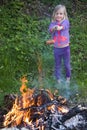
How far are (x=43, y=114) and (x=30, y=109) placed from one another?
228 mm

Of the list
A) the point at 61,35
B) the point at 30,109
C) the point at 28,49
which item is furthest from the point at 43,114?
the point at 28,49

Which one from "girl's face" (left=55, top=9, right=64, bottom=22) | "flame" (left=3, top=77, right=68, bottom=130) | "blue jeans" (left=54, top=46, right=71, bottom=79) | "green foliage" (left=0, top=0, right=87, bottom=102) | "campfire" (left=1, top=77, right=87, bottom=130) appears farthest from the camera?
"green foliage" (left=0, top=0, right=87, bottom=102)

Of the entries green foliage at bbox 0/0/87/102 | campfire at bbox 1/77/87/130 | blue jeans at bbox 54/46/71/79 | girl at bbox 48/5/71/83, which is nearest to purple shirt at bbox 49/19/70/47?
girl at bbox 48/5/71/83

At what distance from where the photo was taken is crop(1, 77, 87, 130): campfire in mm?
5586

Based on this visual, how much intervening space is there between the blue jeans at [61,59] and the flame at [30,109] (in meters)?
1.52

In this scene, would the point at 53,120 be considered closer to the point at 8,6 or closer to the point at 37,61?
the point at 37,61

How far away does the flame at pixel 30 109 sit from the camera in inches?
226

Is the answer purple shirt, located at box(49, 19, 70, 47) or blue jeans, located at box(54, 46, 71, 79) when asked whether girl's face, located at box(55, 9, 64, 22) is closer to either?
purple shirt, located at box(49, 19, 70, 47)

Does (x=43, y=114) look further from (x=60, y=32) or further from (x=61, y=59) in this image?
(x=61, y=59)

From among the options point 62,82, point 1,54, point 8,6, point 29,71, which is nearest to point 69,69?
point 62,82

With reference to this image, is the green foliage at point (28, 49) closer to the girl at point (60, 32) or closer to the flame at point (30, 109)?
the girl at point (60, 32)

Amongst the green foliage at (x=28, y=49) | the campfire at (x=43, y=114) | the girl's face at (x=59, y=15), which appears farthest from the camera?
the green foliage at (x=28, y=49)

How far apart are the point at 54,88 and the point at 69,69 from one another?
1.98 feet

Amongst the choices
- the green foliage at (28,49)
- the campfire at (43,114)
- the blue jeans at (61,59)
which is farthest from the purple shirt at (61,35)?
the campfire at (43,114)
